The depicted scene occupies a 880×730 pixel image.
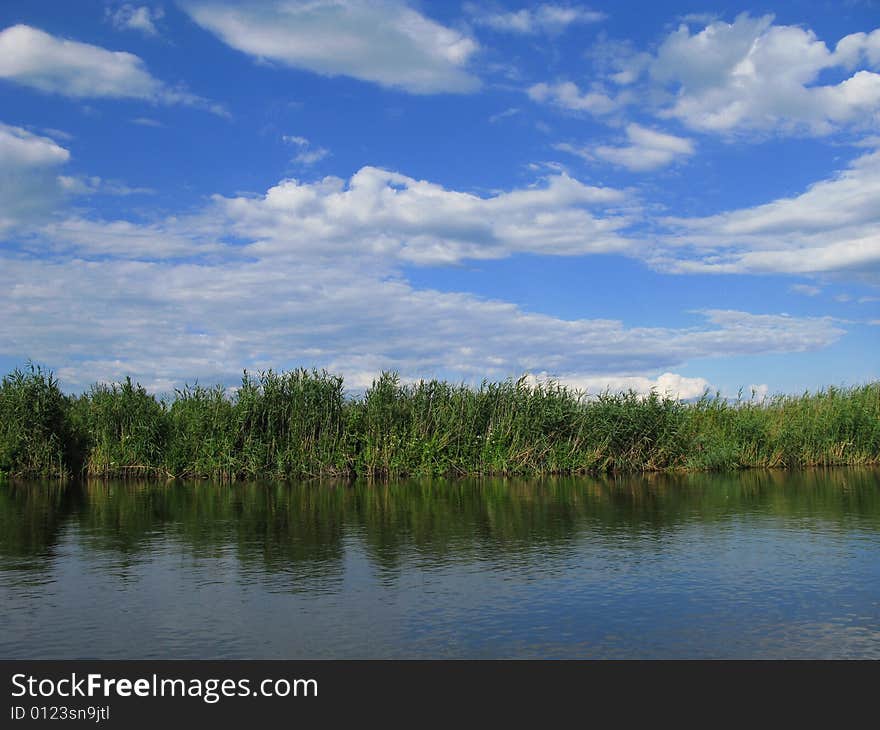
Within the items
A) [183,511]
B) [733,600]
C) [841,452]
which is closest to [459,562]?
[733,600]

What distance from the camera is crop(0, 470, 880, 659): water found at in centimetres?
730

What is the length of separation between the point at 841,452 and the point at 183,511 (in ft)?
76.9

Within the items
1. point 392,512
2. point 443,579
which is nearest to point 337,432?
point 392,512

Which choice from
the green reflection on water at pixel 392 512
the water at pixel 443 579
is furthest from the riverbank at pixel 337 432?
the water at pixel 443 579

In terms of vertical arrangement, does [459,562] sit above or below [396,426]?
below

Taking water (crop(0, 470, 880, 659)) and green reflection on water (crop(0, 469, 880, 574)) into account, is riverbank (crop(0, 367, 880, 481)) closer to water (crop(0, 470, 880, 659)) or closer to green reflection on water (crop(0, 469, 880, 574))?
green reflection on water (crop(0, 469, 880, 574))

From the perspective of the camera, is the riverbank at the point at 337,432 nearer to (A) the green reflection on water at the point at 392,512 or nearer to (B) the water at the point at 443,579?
(A) the green reflection on water at the point at 392,512

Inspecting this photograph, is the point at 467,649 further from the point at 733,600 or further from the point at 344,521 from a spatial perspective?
the point at 344,521

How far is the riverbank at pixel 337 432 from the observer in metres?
25.5

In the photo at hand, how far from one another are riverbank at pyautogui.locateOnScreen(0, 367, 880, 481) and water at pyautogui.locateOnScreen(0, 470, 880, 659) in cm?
683

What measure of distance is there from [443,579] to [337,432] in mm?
16155

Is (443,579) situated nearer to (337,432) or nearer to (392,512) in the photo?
(392,512)
